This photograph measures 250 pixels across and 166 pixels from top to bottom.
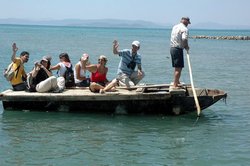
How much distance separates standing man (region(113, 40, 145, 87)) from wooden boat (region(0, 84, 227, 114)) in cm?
36

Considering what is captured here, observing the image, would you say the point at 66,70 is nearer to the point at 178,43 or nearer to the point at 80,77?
the point at 80,77

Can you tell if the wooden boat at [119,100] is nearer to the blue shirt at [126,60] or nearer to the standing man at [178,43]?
the blue shirt at [126,60]

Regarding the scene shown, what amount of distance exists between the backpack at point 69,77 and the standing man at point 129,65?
1.46 meters

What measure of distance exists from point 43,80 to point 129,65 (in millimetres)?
2505

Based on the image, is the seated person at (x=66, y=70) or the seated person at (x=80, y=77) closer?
the seated person at (x=66, y=70)

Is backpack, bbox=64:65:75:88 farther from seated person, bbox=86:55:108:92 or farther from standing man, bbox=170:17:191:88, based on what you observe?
standing man, bbox=170:17:191:88

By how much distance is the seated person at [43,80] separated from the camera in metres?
13.2

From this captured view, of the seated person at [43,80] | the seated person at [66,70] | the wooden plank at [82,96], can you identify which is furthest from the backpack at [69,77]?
the wooden plank at [82,96]

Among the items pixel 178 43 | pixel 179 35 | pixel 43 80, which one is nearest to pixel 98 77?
pixel 43 80

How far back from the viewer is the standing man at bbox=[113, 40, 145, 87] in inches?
521

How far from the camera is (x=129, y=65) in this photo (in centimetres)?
1343

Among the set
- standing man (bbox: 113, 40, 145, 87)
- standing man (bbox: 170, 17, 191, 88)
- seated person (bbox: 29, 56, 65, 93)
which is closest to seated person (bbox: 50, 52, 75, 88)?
seated person (bbox: 29, 56, 65, 93)

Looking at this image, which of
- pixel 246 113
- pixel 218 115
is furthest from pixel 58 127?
pixel 246 113

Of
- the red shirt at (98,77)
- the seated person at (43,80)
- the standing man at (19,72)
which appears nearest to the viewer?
the seated person at (43,80)
